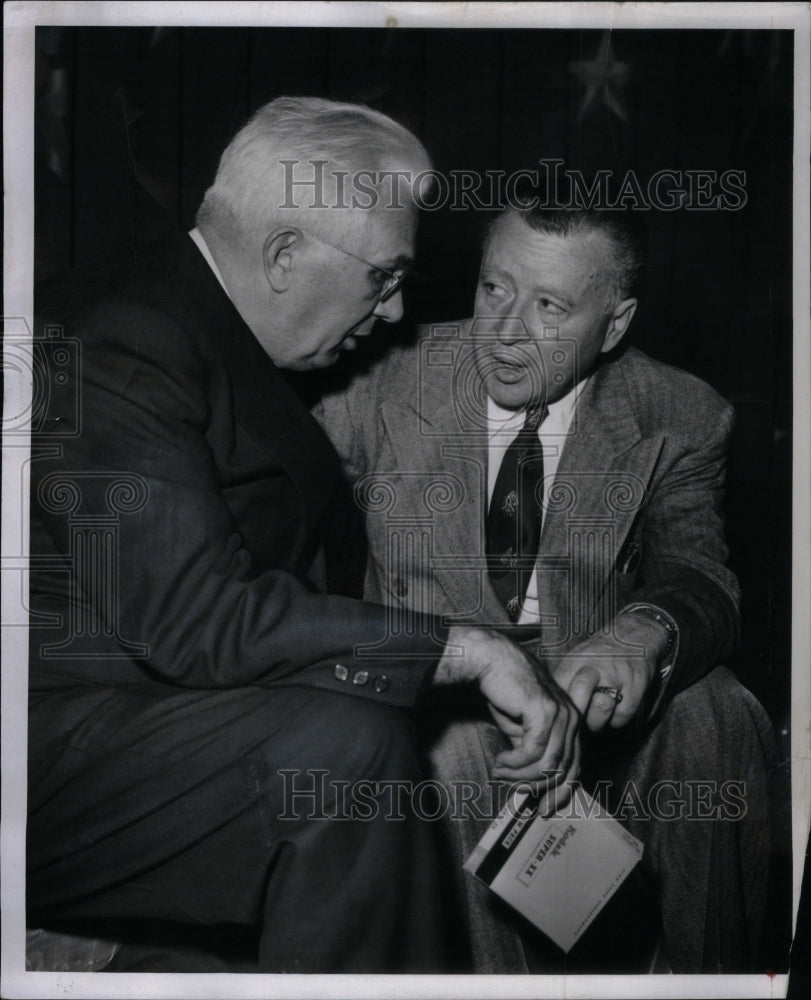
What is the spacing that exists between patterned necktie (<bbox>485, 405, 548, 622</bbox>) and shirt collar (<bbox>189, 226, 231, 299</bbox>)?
987 millimetres

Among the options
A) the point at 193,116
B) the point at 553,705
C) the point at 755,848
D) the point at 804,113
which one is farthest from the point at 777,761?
the point at 193,116

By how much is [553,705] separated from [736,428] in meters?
1.02

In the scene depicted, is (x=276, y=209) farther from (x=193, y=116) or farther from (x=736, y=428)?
(x=736, y=428)

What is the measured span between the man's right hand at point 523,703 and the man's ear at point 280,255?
1157mm

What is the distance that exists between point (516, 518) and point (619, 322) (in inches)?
26.7

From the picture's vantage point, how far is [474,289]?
128 inches

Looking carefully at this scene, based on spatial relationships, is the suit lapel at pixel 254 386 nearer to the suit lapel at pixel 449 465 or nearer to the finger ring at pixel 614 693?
the suit lapel at pixel 449 465

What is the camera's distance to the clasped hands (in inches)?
126

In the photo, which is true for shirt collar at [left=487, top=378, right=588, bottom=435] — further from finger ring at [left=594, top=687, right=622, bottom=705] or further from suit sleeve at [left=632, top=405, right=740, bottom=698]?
finger ring at [left=594, top=687, right=622, bottom=705]

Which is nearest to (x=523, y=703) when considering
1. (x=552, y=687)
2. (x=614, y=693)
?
(x=552, y=687)

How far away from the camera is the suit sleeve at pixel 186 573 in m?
3.15

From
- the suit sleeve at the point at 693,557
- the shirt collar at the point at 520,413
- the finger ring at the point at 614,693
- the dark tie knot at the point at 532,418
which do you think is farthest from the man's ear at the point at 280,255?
the finger ring at the point at 614,693

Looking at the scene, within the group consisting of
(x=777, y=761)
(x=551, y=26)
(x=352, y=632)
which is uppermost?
(x=551, y=26)

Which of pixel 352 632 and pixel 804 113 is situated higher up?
pixel 804 113
